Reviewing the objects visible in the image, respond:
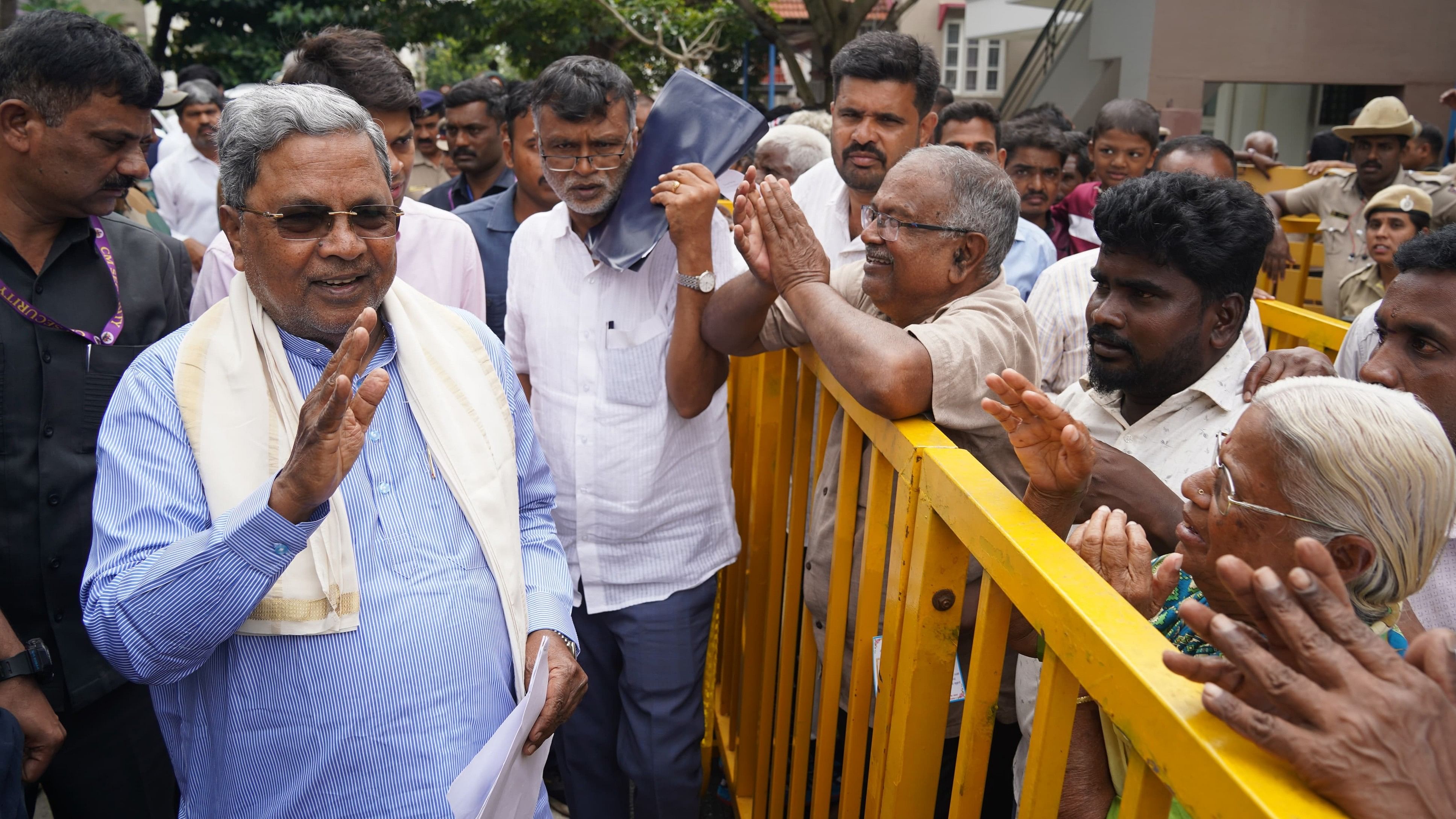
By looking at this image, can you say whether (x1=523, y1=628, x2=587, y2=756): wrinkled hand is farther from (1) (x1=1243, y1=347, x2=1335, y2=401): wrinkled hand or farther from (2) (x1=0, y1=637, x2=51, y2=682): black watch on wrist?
(1) (x1=1243, y1=347, x2=1335, y2=401): wrinkled hand

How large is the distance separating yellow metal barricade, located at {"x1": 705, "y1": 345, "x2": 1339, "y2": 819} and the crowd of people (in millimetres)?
61

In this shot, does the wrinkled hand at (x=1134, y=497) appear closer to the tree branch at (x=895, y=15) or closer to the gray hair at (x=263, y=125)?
the gray hair at (x=263, y=125)

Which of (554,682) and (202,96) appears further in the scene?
(202,96)

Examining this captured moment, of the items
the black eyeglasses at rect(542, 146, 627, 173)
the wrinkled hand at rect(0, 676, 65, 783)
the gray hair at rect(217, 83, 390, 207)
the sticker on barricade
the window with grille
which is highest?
the window with grille

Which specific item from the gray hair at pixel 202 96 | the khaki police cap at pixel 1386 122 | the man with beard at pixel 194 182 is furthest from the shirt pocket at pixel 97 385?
the khaki police cap at pixel 1386 122

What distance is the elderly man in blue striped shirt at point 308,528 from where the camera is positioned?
1771 mm

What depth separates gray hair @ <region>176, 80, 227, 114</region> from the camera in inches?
291

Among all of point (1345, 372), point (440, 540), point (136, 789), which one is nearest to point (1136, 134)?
point (1345, 372)

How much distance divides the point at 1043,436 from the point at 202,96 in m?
7.53

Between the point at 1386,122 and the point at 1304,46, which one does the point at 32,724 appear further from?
the point at 1304,46

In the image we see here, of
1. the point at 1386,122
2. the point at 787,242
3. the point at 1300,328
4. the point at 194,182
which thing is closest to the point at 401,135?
the point at 787,242

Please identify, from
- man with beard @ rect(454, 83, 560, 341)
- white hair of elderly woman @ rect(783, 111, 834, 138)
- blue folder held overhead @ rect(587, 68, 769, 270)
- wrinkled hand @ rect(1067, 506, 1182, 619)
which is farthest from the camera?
white hair of elderly woman @ rect(783, 111, 834, 138)

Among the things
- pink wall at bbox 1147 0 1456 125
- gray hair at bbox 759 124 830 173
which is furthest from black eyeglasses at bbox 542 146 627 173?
pink wall at bbox 1147 0 1456 125

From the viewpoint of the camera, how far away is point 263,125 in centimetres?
201
